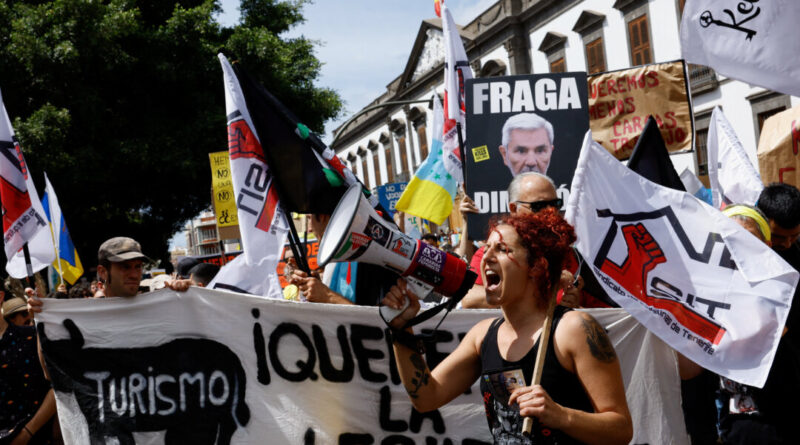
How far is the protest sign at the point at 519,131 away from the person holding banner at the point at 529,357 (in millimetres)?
1997

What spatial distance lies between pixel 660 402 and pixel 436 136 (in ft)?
12.6

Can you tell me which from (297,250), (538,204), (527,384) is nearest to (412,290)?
(527,384)

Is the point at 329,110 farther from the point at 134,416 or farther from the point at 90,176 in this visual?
the point at 134,416

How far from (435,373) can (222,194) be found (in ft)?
27.6

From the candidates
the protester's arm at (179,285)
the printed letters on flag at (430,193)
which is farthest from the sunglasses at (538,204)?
the printed letters on flag at (430,193)

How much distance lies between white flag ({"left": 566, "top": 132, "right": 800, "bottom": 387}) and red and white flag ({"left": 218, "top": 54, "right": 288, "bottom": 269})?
1748mm

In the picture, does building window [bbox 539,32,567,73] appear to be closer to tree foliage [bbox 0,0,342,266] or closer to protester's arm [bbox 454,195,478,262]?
tree foliage [bbox 0,0,342,266]

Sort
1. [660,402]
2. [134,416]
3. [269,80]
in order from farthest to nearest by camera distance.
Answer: [269,80] → [134,416] → [660,402]

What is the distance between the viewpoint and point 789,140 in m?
5.05

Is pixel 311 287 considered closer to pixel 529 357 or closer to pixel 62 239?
pixel 529 357

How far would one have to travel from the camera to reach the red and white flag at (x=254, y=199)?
162 inches

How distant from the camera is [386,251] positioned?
90.7 inches

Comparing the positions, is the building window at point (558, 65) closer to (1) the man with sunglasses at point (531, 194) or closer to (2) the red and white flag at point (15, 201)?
(2) the red and white flag at point (15, 201)

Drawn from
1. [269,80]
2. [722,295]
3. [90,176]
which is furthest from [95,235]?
[722,295]
